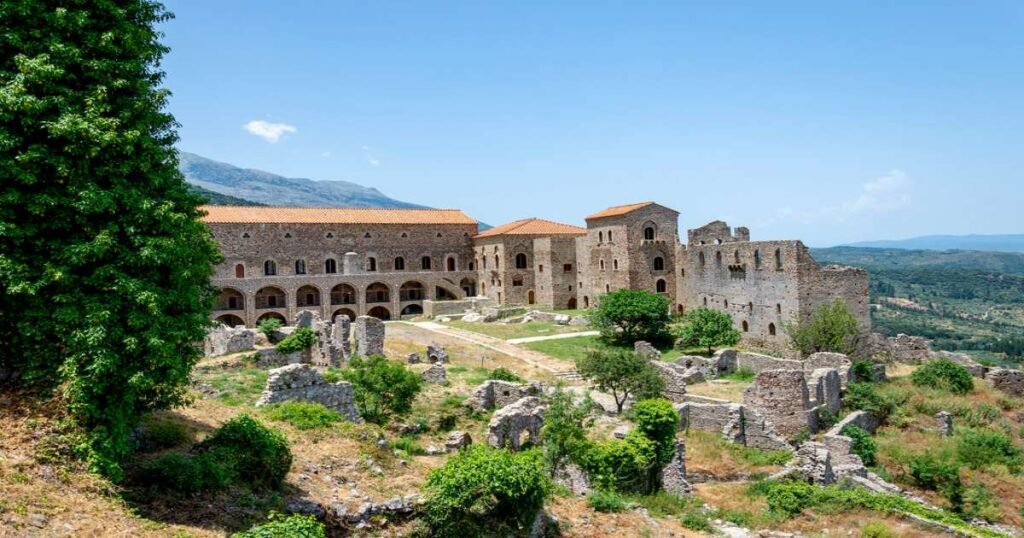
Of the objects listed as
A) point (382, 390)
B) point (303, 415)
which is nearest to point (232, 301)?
point (382, 390)

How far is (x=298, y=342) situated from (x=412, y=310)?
37140 millimetres

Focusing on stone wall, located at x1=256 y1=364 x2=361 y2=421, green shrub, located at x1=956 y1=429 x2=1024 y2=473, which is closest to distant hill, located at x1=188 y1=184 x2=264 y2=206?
stone wall, located at x1=256 y1=364 x2=361 y2=421

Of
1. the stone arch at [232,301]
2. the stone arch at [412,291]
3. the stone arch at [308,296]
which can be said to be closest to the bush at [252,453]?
the stone arch at [232,301]

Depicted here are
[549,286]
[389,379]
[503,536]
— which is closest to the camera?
[503,536]

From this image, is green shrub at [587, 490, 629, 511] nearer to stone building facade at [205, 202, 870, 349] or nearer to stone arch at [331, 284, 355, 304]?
stone building facade at [205, 202, 870, 349]

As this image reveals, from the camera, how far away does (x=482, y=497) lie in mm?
10805

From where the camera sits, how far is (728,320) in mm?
41281

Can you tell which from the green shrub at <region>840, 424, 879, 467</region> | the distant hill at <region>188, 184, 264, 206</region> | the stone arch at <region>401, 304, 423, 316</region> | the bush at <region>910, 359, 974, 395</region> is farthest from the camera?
the stone arch at <region>401, 304, 423, 316</region>

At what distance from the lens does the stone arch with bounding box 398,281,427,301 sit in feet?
217

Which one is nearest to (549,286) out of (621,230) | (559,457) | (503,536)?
(621,230)

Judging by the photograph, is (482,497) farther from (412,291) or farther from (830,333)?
(412,291)

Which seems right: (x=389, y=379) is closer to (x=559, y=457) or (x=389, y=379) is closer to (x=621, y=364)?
(x=559, y=457)

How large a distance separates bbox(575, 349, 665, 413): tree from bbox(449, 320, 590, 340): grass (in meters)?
19.0

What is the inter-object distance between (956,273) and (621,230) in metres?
180
